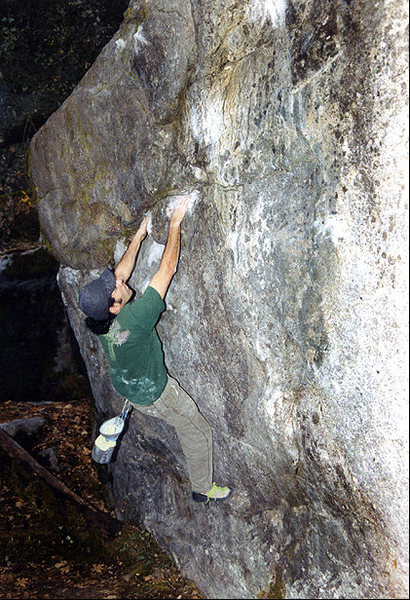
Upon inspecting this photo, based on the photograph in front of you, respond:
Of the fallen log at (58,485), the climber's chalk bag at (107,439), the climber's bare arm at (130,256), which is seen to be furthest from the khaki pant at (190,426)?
the fallen log at (58,485)

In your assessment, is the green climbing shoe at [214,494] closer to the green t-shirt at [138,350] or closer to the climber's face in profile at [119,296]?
the green t-shirt at [138,350]

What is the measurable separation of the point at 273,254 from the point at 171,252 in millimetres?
1199

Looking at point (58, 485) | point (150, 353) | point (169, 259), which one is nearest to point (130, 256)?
point (169, 259)

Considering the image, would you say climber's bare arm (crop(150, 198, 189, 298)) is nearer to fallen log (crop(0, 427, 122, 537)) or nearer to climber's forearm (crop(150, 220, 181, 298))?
climber's forearm (crop(150, 220, 181, 298))

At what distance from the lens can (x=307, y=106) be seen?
12.4ft

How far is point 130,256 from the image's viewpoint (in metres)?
5.56

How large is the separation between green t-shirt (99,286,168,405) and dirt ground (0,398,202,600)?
6.85 ft

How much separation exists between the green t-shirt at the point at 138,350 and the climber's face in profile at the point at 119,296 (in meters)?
0.07

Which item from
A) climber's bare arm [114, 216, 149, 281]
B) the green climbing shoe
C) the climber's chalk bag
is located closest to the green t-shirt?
the climber's chalk bag

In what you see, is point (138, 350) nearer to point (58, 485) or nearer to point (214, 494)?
point (214, 494)

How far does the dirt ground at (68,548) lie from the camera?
218 inches

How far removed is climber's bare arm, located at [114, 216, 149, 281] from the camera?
5543mm

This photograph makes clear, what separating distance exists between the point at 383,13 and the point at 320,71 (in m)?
0.54

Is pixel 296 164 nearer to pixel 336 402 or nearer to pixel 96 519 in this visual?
pixel 336 402
